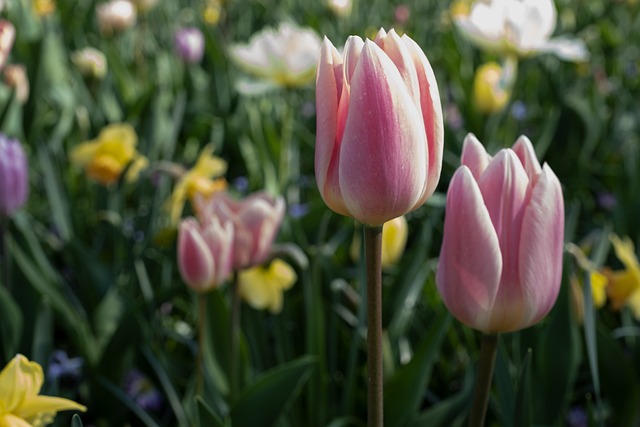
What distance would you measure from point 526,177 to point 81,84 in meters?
2.07

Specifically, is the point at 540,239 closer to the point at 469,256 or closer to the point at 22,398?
the point at 469,256

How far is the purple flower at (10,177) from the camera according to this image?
1.32m

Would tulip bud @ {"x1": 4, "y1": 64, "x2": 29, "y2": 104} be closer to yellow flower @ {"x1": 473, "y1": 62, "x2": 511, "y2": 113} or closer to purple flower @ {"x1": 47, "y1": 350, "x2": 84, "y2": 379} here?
purple flower @ {"x1": 47, "y1": 350, "x2": 84, "y2": 379}

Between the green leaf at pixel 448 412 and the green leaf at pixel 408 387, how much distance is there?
0.06 feet

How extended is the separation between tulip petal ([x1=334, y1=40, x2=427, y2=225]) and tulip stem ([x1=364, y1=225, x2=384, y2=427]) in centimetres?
2

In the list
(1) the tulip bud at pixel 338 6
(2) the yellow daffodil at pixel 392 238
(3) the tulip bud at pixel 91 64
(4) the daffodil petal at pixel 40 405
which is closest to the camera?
(4) the daffodil petal at pixel 40 405

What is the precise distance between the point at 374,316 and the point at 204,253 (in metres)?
0.48

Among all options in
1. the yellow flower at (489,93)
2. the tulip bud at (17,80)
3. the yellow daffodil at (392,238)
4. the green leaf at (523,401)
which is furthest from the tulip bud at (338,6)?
the green leaf at (523,401)

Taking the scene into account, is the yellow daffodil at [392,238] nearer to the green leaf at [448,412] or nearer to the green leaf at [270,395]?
the green leaf at [448,412]

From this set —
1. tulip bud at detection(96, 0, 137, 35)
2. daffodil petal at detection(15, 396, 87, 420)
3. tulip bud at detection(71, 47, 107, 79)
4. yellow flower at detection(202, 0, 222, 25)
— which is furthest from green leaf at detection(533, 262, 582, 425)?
yellow flower at detection(202, 0, 222, 25)

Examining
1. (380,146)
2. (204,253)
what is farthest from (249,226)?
(380,146)

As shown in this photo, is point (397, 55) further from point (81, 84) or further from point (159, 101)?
point (81, 84)

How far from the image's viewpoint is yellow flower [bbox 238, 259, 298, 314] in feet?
4.37

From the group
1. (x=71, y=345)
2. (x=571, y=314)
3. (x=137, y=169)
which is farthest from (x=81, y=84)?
(x=571, y=314)
